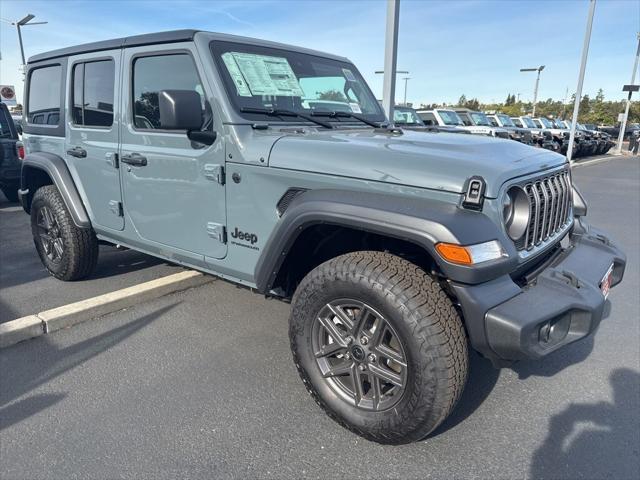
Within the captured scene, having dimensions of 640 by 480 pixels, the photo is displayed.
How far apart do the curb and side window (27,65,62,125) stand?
1.61 metres

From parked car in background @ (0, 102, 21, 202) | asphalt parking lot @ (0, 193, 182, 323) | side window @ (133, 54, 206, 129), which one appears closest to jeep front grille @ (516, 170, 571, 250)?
side window @ (133, 54, 206, 129)

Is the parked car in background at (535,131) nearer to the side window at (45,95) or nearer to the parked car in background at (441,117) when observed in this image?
the parked car in background at (441,117)

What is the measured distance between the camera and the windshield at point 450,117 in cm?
1573

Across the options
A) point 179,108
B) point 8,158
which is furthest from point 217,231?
point 8,158

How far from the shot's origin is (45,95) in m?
4.30

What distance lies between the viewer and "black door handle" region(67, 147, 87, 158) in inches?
150

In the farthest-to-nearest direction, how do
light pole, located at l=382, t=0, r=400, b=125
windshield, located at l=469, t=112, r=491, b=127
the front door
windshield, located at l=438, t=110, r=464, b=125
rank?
windshield, located at l=469, t=112, r=491, b=127 → windshield, located at l=438, t=110, r=464, b=125 → light pole, located at l=382, t=0, r=400, b=125 → the front door

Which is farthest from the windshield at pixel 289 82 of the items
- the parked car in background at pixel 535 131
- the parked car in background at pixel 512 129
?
the parked car in background at pixel 535 131

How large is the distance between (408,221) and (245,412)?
1385mm

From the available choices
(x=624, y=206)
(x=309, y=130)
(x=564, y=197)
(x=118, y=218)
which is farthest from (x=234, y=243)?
(x=624, y=206)

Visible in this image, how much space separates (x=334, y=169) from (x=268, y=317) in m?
1.74

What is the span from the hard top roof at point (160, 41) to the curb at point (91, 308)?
6.13 ft

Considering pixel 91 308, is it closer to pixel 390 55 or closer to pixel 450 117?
pixel 390 55

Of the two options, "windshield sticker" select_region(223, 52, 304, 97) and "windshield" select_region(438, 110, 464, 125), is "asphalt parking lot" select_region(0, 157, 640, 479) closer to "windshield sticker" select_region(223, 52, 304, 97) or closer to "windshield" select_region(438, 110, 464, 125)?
"windshield sticker" select_region(223, 52, 304, 97)
